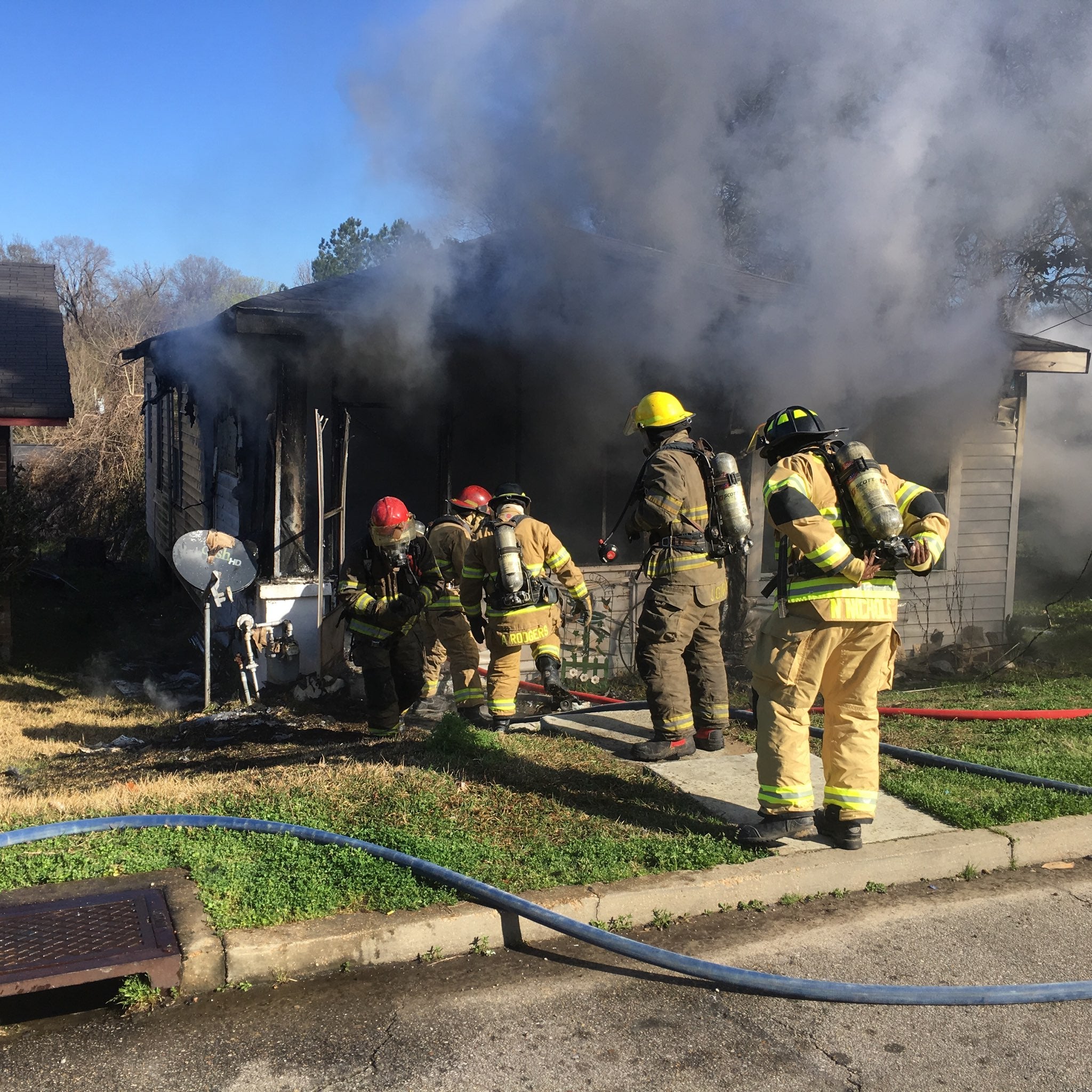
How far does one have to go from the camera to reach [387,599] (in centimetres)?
590

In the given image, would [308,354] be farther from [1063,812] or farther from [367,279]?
[1063,812]

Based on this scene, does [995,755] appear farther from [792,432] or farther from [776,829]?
[792,432]

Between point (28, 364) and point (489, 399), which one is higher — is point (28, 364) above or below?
above

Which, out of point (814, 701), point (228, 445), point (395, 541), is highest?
point (228, 445)

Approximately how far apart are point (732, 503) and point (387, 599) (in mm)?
2273

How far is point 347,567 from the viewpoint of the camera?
597 cm

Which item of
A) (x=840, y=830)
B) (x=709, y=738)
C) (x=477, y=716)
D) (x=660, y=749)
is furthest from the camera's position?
(x=477, y=716)

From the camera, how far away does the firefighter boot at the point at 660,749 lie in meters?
4.89

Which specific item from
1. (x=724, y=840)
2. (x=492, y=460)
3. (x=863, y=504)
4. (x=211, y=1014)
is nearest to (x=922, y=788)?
(x=724, y=840)

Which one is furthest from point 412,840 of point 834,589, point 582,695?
point 582,695

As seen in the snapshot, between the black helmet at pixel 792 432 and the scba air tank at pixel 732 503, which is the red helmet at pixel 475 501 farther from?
the black helmet at pixel 792 432

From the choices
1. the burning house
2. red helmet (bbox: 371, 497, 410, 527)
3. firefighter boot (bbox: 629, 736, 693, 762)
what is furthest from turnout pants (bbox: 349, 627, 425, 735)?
firefighter boot (bbox: 629, 736, 693, 762)

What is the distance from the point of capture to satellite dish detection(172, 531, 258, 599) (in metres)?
7.13

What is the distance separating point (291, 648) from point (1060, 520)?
12968 millimetres
